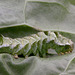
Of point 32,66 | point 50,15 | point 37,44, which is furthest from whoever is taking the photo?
point 50,15

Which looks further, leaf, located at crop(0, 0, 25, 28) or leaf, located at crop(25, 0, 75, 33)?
leaf, located at crop(25, 0, 75, 33)

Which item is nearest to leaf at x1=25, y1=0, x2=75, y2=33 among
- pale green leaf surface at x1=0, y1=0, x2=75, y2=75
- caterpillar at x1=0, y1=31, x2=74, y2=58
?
pale green leaf surface at x1=0, y1=0, x2=75, y2=75

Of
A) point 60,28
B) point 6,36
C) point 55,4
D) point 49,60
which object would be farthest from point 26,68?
point 55,4

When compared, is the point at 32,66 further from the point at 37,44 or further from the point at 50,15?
the point at 50,15

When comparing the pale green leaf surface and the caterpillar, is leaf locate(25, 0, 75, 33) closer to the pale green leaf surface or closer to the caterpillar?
the pale green leaf surface

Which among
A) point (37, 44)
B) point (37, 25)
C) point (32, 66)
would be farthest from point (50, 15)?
point (32, 66)

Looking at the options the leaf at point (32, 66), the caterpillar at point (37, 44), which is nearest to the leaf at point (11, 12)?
the caterpillar at point (37, 44)
